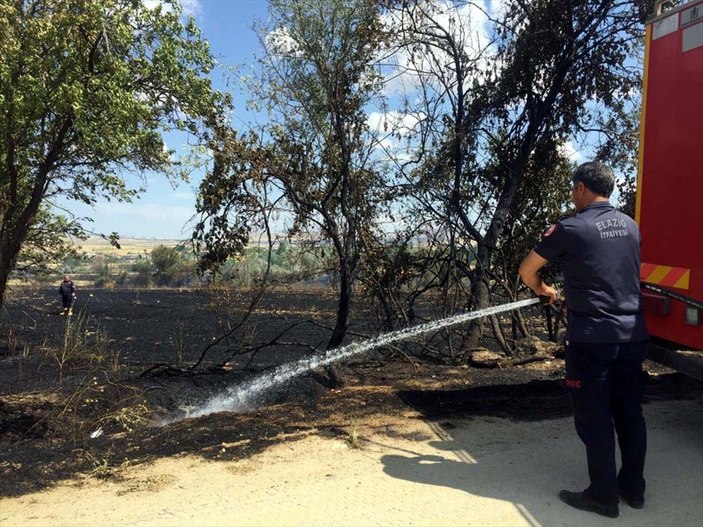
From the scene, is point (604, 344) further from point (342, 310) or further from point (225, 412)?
point (342, 310)

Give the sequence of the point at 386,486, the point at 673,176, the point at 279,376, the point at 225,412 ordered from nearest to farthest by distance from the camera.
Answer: the point at 386,486
the point at 673,176
the point at 225,412
the point at 279,376

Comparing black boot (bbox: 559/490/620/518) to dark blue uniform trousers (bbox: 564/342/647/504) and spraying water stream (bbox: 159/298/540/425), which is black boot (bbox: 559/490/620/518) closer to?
dark blue uniform trousers (bbox: 564/342/647/504)

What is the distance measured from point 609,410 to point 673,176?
2008mm

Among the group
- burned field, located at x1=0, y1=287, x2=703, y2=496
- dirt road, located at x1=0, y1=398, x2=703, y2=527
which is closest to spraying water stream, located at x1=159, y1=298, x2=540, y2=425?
burned field, located at x1=0, y1=287, x2=703, y2=496

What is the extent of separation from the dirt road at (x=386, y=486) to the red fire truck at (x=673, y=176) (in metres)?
1.15

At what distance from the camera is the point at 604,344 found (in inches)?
136

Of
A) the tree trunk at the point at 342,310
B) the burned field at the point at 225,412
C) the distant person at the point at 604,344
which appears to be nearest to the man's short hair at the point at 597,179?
the distant person at the point at 604,344

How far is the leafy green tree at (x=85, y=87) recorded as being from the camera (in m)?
6.09

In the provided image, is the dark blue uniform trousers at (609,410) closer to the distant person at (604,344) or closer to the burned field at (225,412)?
the distant person at (604,344)

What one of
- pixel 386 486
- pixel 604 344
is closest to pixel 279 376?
pixel 386 486

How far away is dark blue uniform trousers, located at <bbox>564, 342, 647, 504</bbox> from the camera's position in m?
3.41

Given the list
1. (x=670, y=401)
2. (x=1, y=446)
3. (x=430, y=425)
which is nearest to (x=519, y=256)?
(x=670, y=401)

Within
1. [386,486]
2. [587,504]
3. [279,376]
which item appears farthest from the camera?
[279,376]

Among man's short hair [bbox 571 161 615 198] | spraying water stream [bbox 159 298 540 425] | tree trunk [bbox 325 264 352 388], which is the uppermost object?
man's short hair [bbox 571 161 615 198]
